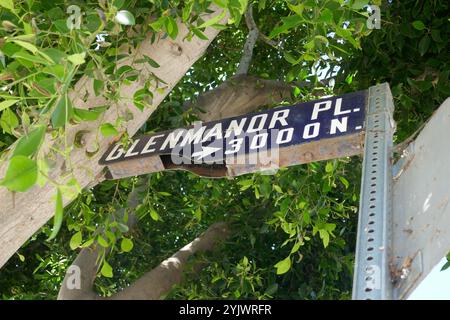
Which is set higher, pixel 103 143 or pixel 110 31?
pixel 110 31

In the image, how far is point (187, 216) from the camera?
3656 mm

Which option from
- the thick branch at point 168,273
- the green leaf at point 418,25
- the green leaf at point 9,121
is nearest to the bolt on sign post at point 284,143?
the green leaf at point 9,121

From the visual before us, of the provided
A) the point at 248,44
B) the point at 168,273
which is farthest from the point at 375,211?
the point at 168,273

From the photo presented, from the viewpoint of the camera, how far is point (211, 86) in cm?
341

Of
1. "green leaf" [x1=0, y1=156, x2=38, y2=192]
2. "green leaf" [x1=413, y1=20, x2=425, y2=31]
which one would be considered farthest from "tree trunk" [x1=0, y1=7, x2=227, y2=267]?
"green leaf" [x1=413, y1=20, x2=425, y2=31]

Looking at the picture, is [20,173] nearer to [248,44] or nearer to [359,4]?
[359,4]

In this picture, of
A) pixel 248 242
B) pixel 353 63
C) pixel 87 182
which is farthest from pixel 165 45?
pixel 248 242

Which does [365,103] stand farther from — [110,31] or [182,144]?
[110,31]

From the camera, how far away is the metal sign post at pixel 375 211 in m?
0.80

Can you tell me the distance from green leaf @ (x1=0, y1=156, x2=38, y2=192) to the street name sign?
552 mm

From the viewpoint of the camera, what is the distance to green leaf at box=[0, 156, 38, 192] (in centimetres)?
83

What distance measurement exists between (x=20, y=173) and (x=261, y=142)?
1.92 feet
